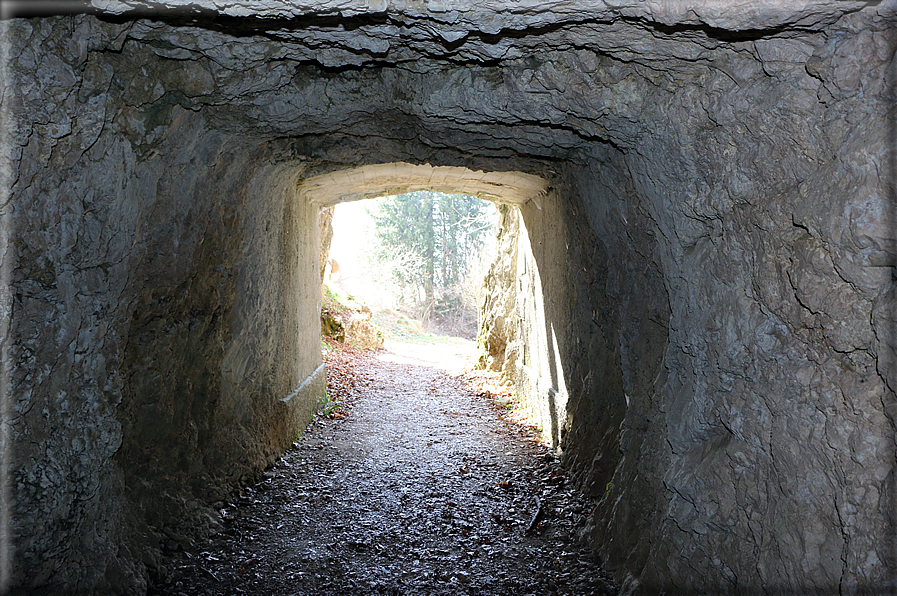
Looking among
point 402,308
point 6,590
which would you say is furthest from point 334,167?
point 402,308

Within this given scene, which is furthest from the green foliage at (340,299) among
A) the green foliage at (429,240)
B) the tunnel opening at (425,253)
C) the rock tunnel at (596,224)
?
the rock tunnel at (596,224)

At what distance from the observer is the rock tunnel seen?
2.58 metres

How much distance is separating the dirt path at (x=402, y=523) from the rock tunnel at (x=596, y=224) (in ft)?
1.52

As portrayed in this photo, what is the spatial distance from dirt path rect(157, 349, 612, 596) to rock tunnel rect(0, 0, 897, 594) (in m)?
0.46

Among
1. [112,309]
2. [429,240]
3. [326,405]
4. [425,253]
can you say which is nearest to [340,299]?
[326,405]

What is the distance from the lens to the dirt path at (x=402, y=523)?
15.2ft

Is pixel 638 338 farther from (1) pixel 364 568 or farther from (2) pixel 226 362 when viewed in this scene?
(2) pixel 226 362

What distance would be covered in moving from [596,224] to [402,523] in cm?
366

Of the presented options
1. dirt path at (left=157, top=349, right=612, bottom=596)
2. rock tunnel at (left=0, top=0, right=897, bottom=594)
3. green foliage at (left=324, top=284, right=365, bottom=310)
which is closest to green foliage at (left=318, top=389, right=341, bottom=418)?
dirt path at (left=157, top=349, right=612, bottom=596)

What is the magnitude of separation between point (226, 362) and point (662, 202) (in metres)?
4.48

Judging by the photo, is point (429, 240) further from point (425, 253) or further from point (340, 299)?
point (340, 299)

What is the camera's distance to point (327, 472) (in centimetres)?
711

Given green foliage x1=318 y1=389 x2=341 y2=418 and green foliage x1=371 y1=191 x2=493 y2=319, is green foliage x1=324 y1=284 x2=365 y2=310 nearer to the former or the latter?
green foliage x1=318 y1=389 x2=341 y2=418

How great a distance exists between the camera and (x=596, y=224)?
513cm
